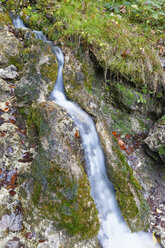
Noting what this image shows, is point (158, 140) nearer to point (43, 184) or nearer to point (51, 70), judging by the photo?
point (43, 184)

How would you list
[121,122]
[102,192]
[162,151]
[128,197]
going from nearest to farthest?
[128,197], [102,192], [162,151], [121,122]

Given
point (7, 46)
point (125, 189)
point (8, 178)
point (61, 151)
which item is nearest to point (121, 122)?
point (125, 189)

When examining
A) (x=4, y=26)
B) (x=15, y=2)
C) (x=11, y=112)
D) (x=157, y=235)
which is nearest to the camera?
(x=157, y=235)

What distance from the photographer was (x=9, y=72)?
4152 mm

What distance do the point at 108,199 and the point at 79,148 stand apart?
1.19 meters

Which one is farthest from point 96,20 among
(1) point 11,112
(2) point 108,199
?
(2) point 108,199

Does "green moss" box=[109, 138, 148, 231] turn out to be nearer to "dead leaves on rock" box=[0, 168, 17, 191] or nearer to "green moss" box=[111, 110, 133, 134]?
"green moss" box=[111, 110, 133, 134]

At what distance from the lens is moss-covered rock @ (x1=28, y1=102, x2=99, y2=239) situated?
2.42 meters

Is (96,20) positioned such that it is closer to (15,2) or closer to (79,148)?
(15,2)

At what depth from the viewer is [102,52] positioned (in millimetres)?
4238

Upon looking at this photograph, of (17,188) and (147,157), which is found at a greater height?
(147,157)

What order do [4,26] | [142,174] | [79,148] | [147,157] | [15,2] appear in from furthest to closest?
[15,2] < [4,26] < [147,157] < [142,174] < [79,148]

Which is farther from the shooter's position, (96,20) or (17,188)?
(96,20)

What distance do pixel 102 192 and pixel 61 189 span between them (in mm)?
1143
